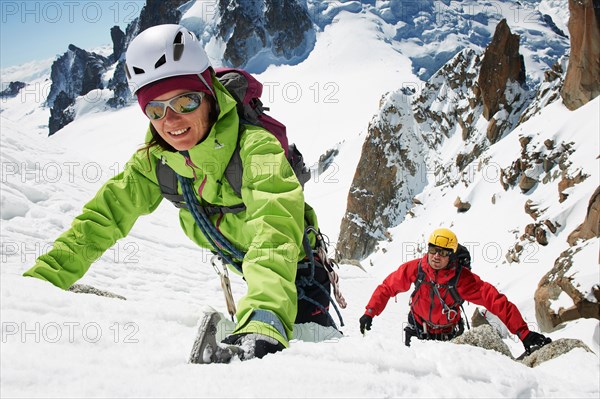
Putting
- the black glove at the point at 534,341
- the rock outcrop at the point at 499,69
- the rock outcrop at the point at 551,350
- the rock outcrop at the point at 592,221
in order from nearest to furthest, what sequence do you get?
the rock outcrop at the point at 551,350
the black glove at the point at 534,341
the rock outcrop at the point at 592,221
the rock outcrop at the point at 499,69

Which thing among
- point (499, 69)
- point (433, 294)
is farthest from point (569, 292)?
point (499, 69)

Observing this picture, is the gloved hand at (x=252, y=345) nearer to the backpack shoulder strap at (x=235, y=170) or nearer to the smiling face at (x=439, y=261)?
the backpack shoulder strap at (x=235, y=170)

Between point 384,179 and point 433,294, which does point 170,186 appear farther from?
point 384,179

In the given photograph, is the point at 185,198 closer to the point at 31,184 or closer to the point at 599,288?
the point at 31,184

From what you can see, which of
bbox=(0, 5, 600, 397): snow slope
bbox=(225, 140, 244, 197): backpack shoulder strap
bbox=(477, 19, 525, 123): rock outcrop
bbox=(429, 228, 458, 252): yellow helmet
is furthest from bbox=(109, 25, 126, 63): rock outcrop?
bbox=(225, 140, 244, 197): backpack shoulder strap

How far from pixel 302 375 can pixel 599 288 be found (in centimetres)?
1241

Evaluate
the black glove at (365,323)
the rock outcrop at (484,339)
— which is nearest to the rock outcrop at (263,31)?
the black glove at (365,323)

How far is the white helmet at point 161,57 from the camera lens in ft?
9.23

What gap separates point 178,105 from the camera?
2.80 metres

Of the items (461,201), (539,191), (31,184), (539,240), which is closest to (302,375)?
(31,184)

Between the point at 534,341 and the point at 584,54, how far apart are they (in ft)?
82.2

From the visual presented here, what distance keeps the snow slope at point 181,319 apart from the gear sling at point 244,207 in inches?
21.4

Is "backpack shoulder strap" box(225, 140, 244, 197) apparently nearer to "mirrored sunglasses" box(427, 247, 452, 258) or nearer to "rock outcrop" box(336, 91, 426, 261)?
"mirrored sunglasses" box(427, 247, 452, 258)

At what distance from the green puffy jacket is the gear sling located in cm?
6
